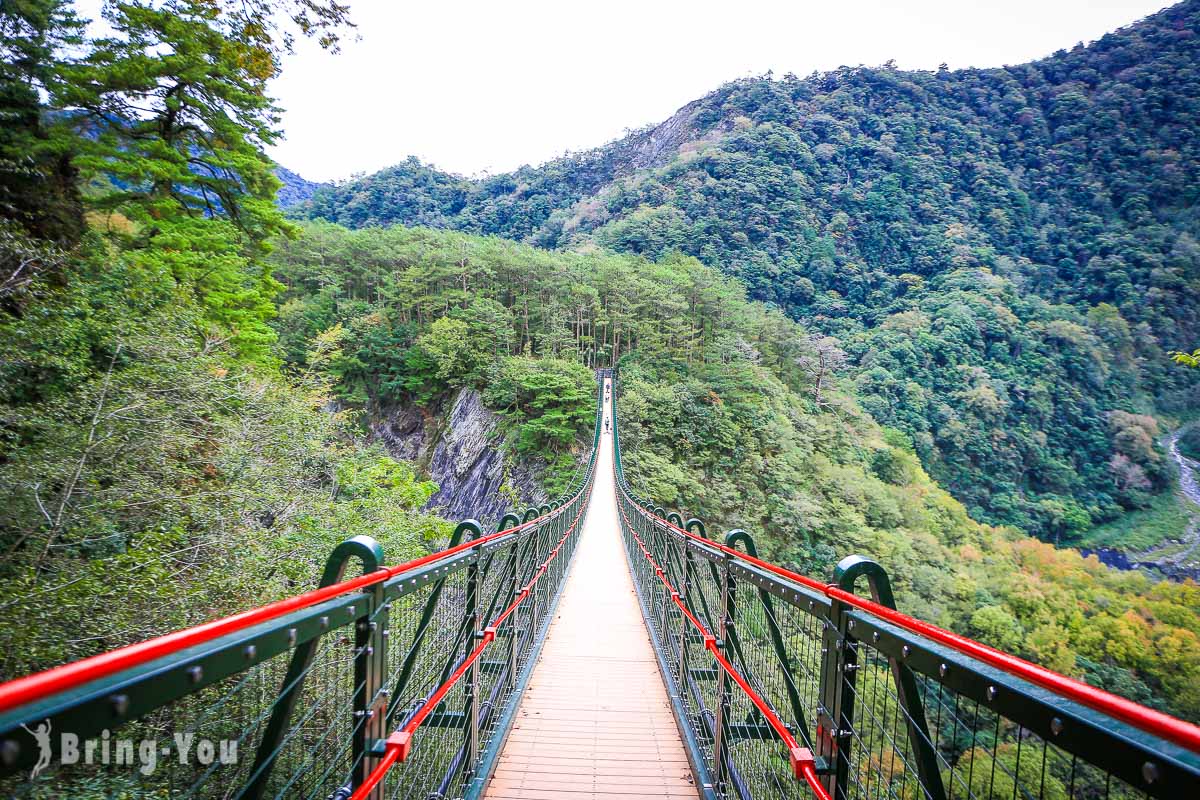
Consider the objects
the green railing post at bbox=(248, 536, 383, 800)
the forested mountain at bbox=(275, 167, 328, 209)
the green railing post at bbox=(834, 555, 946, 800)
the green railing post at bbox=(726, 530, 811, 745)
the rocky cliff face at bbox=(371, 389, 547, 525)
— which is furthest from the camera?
the forested mountain at bbox=(275, 167, 328, 209)

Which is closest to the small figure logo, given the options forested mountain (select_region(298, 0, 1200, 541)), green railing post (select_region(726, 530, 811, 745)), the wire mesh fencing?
the wire mesh fencing

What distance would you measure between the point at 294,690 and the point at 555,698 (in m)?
2.96

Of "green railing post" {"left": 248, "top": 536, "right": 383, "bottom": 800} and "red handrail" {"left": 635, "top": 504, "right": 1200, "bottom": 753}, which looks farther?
"green railing post" {"left": 248, "top": 536, "right": 383, "bottom": 800}

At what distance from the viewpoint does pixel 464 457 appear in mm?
21781

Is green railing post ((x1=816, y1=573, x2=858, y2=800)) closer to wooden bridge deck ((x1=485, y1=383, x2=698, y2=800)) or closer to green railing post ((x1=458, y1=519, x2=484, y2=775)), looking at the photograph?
wooden bridge deck ((x1=485, y1=383, x2=698, y2=800))

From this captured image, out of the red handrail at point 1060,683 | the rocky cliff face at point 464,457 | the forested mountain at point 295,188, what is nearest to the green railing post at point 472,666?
the red handrail at point 1060,683

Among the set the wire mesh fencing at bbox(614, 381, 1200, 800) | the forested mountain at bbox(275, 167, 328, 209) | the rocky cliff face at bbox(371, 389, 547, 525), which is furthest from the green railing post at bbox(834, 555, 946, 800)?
the forested mountain at bbox(275, 167, 328, 209)

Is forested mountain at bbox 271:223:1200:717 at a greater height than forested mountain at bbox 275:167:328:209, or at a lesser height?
lesser

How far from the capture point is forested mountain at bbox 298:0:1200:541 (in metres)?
42.6

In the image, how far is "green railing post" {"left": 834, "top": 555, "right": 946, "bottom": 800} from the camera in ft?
4.15

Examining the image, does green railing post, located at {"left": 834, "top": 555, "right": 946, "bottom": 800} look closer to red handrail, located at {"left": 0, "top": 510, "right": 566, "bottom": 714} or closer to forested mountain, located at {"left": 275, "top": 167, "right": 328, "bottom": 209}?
red handrail, located at {"left": 0, "top": 510, "right": 566, "bottom": 714}

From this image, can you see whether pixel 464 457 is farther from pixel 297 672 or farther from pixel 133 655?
pixel 133 655

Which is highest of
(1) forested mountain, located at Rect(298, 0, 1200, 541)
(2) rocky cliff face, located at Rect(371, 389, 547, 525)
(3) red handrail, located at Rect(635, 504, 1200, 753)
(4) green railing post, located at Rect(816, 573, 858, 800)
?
(1) forested mountain, located at Rect(298, 0, 1200, 541)

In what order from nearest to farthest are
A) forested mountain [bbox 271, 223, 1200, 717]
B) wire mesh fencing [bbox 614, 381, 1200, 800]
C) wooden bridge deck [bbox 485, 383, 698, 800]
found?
wire mesh fencing [bbox 614, 381, 1200, 800] < wooden bridge deck [bbox 485, 383, 698, 800] < forested mountain [bbox 271, 223, 1200, 717]
